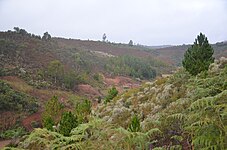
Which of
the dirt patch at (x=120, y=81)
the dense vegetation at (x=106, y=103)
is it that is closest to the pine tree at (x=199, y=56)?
the dense vegetation at (x=106, y=103)

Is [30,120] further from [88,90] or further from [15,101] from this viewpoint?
[88,90]

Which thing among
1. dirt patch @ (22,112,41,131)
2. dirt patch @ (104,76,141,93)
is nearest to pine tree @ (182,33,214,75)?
dirt patch @ (22,112,41,131)

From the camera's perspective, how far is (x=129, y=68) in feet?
246

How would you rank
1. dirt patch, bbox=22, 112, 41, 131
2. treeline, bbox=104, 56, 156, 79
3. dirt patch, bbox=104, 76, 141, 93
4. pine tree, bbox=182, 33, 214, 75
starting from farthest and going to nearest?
treeline, bbox=104, 56, 156, 79, dirt patch, bbox=104, 76, 141, 93, dirt patch, bbox=22, 112, 41, 131, pine tree, bbox=182, 33, 214, 75

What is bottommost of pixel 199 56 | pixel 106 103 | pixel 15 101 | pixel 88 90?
pixel 88 90

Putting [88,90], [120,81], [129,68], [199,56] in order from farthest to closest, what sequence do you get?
[129,68]
[120,81]
[88,90]
[199,56]

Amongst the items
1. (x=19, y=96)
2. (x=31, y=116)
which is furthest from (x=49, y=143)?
(x=19, y=96)

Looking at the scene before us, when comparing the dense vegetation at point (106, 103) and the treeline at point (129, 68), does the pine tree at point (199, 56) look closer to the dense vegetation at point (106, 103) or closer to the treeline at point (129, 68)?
the dense vegetation at point (106, 103)

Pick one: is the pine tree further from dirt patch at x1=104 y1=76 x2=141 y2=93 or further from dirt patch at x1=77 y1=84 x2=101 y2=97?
dirt patch at x1=104 y1=76 x2=141 y2=93

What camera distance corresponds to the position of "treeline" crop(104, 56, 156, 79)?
7300 centimetres

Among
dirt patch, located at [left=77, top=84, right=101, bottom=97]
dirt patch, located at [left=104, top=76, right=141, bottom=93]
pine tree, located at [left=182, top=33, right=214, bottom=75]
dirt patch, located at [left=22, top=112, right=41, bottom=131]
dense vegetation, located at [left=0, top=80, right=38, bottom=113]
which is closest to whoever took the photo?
pine tree, located at [left=182, top=33, right=214, bottom=75]

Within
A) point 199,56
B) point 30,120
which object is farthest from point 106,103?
point 30,120

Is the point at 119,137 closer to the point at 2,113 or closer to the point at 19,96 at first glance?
the point at 2,113

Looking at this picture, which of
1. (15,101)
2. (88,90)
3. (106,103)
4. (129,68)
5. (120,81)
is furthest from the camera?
(129,68)
